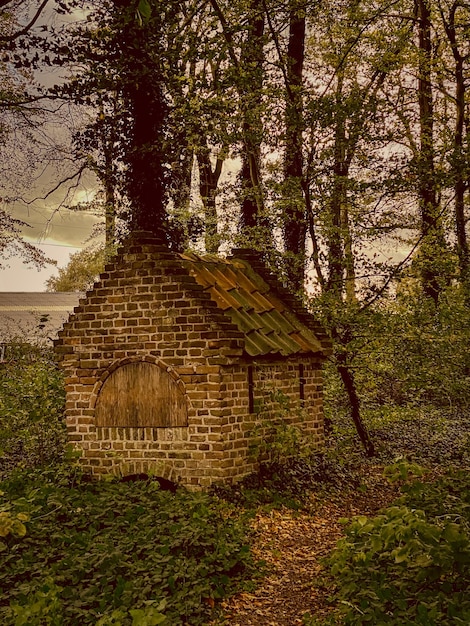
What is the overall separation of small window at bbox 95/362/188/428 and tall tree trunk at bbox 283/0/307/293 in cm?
408

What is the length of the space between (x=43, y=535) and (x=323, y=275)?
23.2ft

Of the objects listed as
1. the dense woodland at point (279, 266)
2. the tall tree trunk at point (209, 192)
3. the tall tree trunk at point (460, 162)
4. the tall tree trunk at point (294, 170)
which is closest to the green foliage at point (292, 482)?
the dense woodland at point (279, 266)

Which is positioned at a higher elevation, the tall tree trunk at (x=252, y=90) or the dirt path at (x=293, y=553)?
the tall tree trunk at (x=252, y=90)

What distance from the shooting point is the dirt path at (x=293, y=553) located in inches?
248

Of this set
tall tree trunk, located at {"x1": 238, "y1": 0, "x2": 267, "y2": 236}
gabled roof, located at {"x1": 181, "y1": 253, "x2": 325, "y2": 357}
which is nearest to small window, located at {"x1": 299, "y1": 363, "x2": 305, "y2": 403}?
gabled roof, located at {"x1": 181, "y1": 253, "x2": 325, "y2": 357}

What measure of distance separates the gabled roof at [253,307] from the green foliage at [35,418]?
11.0ft

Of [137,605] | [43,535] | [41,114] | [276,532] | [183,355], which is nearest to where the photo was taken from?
[137,605]

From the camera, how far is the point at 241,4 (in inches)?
568

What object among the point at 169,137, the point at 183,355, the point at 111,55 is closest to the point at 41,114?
the point at 169,137

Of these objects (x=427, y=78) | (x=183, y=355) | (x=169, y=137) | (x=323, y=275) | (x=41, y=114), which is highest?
(x=427, y=78)

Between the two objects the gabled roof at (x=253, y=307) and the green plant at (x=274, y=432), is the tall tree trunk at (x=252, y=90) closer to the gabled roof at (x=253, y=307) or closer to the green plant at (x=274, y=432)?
the gabled roof at (x=253, y=307)

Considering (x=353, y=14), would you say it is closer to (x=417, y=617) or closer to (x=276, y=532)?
(x=276, y=532)

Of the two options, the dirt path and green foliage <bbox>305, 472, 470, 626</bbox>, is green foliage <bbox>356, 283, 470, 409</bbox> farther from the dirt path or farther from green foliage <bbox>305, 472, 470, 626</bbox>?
green foliage <bbox>305, 472, 470, 626</bbox>

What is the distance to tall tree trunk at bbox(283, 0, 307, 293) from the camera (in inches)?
476
